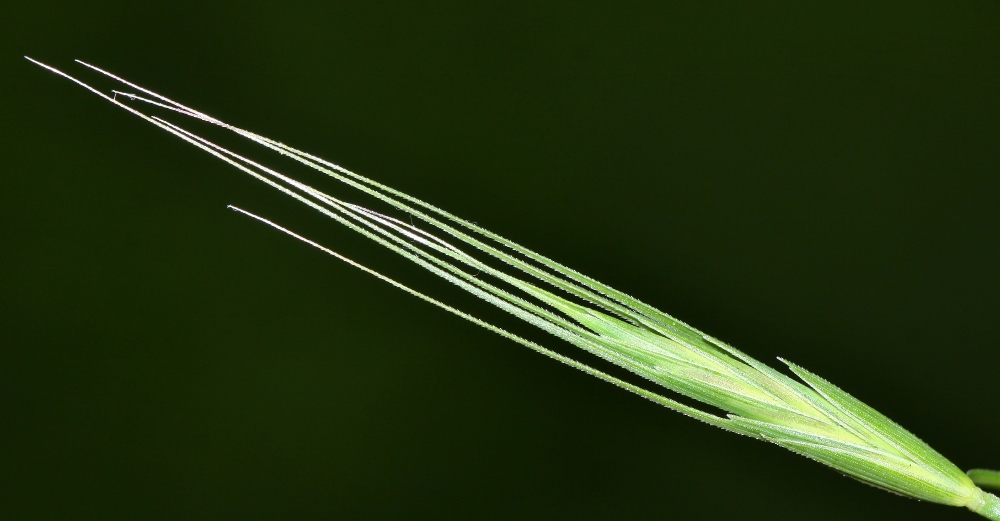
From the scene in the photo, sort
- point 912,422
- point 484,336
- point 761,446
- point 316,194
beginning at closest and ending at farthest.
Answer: point 316,194 → point 912,422 → point 761,446 → point 484,336

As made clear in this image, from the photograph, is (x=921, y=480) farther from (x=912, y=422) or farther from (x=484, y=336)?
(x=484, y=336)

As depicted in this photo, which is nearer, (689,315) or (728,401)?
(728,401)

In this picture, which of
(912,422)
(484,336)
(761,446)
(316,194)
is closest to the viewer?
(316,194)

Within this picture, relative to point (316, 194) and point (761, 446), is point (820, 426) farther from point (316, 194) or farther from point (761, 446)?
point (761, 446)

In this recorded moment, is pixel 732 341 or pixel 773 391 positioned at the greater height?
pixel 732 341

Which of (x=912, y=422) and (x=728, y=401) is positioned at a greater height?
(x=912, y=422)

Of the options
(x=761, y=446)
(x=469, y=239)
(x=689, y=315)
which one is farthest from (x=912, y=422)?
(x=469, y=239)

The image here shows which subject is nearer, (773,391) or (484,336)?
(773,391)

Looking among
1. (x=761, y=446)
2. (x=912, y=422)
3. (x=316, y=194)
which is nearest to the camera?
(x=316, y=194)

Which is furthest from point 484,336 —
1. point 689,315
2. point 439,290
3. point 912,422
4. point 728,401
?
point 728,401

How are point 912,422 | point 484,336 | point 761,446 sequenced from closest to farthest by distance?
point 912,422 → point 761,446 → point 484,336
